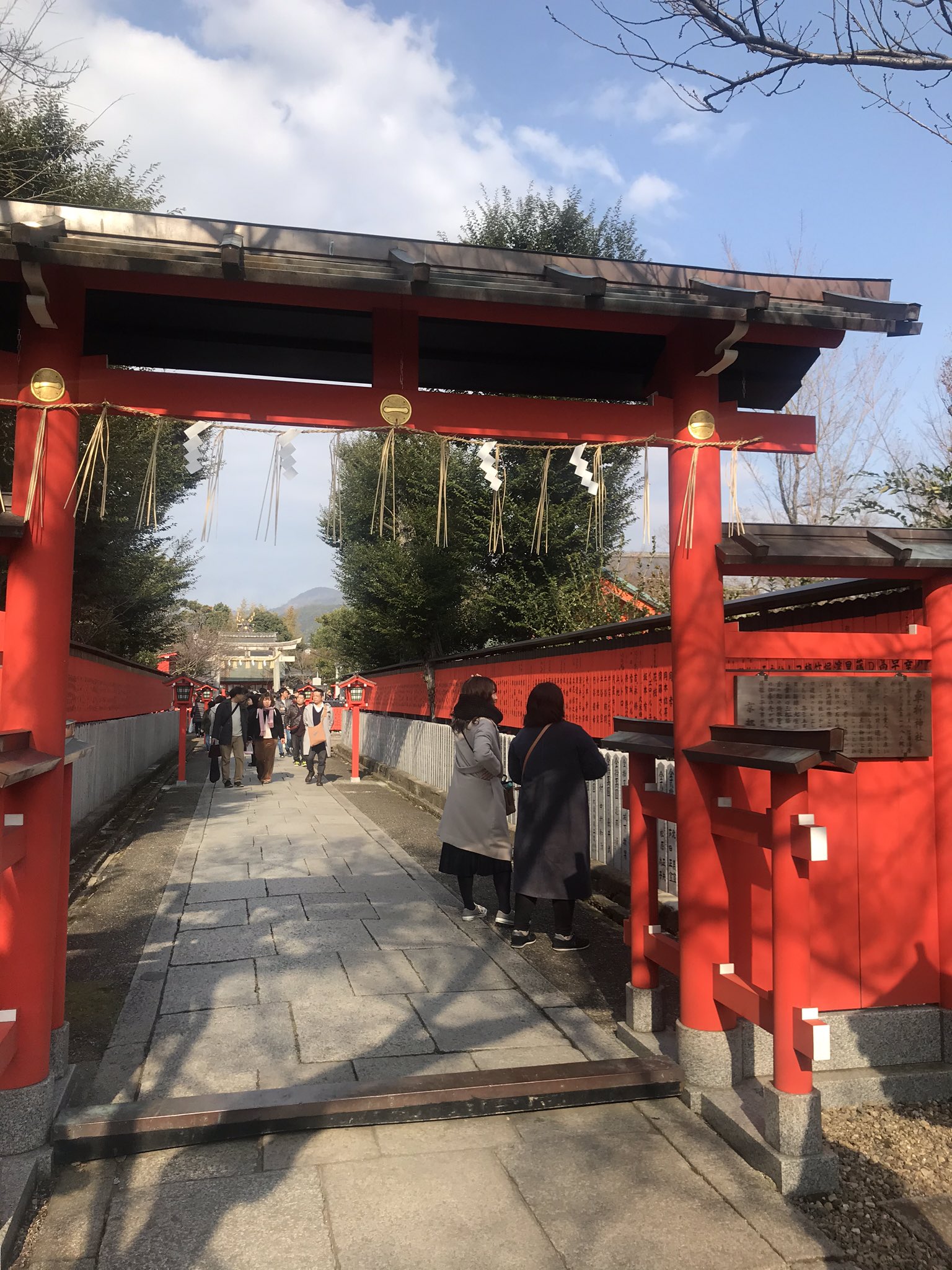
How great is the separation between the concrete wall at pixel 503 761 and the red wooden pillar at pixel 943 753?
1410 millimetres

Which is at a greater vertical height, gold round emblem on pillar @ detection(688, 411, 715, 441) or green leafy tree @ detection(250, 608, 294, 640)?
green leafy tree @ detection(250, 608, 294, 640)

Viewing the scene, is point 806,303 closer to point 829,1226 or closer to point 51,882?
point 829,1226

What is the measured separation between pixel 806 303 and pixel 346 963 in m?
4.69

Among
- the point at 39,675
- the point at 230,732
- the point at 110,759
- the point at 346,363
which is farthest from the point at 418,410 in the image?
the point at 230,732

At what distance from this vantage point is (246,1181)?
10.1ft

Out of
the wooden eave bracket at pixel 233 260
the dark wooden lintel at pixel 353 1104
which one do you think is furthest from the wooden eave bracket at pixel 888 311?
the dark wooden lintel at pixel 353 1104

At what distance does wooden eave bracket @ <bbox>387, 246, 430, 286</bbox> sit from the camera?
3.62m

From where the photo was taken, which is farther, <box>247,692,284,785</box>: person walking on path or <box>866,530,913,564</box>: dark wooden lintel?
<box>247,692,284,785</box>: person walking on path

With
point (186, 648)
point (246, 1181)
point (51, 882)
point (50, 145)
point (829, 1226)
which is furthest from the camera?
point (186, 648)

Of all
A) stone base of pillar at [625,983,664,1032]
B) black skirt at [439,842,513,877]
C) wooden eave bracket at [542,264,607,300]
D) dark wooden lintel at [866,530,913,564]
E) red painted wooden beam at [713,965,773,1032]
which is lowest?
stone base of pillar at [625,983,664,1032]

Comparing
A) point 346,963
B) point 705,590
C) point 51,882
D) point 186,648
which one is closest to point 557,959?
point 346,963

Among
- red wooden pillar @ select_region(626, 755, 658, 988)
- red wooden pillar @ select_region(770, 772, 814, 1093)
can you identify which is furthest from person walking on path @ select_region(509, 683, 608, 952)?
red wooden pillar @ select_region(770, 772, 814, 1093)

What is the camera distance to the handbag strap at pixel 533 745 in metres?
6.04

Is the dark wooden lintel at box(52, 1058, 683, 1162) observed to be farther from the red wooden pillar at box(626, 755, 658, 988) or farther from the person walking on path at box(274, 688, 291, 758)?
the person walking on path at box(274, 688, 291, 758)
